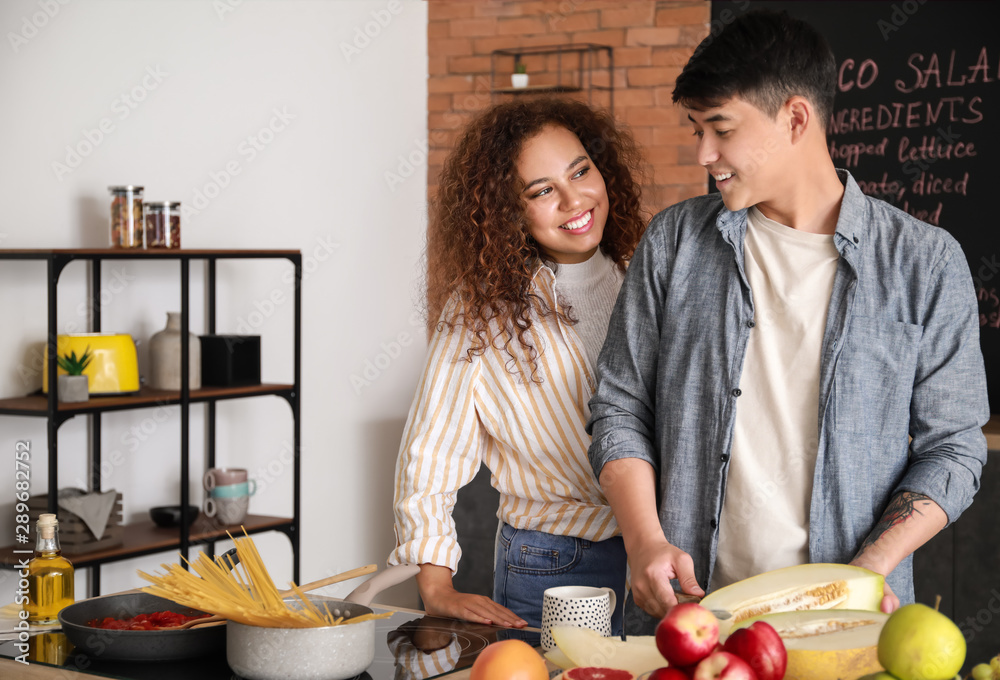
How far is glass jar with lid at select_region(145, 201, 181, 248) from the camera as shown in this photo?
9.74 ft

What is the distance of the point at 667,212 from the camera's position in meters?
1.74

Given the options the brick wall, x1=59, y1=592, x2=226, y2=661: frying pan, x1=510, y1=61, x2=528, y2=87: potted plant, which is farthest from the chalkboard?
x1=59, y1=592, x2=226, y2=661: frying pan

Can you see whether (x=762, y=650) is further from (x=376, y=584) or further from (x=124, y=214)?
(x=124, y=214)

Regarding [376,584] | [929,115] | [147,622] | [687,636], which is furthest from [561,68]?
[687,636]

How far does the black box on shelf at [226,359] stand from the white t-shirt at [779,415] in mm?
2023

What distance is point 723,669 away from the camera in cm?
88

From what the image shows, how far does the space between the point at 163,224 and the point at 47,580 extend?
5.37 feet

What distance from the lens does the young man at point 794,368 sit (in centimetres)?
150

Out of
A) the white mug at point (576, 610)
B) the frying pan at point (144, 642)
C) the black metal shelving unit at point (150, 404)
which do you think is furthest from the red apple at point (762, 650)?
the black metal shelving unit at point (150, 404)

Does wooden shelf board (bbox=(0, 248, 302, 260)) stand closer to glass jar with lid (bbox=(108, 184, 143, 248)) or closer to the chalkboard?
glass jar with lid (bbox=(108, 184, 143, 248))

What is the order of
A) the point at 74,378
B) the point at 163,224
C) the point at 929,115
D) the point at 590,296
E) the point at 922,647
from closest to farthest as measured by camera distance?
the point at 922,647, the point at 590,296, the point at 74,378, the point at 163,224, the point at 929,115

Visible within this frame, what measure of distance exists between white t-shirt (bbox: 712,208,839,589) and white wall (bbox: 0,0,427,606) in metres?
1.77

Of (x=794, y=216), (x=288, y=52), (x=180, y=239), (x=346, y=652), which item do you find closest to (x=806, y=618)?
(x=346, y=652)

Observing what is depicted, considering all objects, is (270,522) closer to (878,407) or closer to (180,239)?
(180,239)
